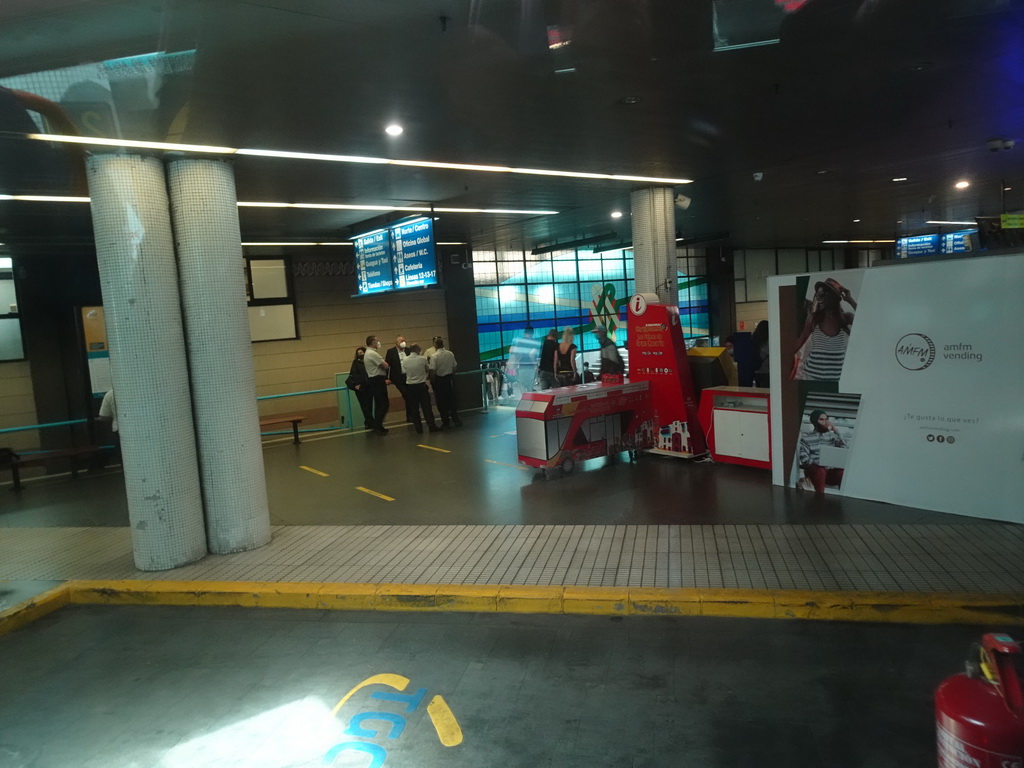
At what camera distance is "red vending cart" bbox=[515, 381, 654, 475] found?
888 cm

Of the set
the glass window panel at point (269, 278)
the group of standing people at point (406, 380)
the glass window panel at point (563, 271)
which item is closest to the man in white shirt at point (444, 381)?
the group of standing people at point (406, 380)

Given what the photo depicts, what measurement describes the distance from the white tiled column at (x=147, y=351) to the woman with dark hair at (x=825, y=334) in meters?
6.19

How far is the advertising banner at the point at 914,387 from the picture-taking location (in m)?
Answer: 6.24

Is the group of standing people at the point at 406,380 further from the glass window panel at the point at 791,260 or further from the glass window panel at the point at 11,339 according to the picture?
the glass window panel at the point at 791,260

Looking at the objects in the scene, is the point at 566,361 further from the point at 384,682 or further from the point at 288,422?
the point at 384,682

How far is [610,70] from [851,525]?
174 inches

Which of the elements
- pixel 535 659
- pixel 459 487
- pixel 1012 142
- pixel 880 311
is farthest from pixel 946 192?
pixel 535 659

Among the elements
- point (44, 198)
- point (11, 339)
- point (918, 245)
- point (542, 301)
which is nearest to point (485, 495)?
point (44, 198)

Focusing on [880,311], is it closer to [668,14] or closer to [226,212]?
[668,14]

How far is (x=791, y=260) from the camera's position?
29.5 meters

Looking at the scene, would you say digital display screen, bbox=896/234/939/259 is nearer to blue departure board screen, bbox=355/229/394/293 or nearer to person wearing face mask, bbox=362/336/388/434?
person wearing face mask, bbox=362/336/388/434

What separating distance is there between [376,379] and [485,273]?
406 inches

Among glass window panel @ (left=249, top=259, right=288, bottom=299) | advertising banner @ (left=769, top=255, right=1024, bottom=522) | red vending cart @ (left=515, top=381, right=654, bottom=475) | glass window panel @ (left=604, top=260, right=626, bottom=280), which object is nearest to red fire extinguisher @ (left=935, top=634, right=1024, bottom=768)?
advertising banner @ (left=769, top=255, right=1024, bottom=522)

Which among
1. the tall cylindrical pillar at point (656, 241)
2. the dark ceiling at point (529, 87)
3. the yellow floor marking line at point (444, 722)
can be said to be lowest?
the yellow floor marking line at point (444, 722)
